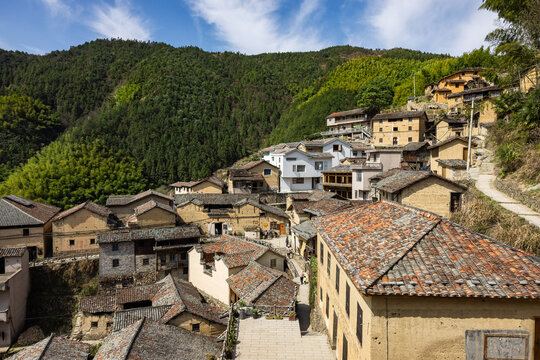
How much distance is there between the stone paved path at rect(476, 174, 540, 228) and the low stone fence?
0.67ft

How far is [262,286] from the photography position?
1955cm

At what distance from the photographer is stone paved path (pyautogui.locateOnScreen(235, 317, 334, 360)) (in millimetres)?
12055

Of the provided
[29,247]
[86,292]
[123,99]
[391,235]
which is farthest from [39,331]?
[123,99]

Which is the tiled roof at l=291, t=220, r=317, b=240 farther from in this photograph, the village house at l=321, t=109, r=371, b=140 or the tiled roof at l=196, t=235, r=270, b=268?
the village house at l=321, t=109, r=371, b=140

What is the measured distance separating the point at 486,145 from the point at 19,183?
205 ft

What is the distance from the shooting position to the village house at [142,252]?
31.0 meters

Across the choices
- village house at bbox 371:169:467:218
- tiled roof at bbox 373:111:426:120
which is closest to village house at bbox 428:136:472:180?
village house at bbox 371:169:467:218

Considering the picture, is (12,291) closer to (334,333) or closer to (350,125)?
(334,333)

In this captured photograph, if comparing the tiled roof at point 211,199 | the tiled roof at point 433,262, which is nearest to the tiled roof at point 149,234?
the tiled roof at point 211,199

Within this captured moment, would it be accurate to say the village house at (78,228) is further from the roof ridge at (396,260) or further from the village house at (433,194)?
the roof ridge at (396,260)

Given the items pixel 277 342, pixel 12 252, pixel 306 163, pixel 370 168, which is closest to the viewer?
pixel 277 342

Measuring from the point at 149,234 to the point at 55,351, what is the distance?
13617mm

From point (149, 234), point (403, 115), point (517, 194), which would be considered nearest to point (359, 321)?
point (517, 194)

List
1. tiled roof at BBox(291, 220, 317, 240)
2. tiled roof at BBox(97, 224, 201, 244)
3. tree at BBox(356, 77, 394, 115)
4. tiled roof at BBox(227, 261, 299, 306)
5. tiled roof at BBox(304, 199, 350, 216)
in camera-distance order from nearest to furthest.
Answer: tiled roof at BBox(227, 261, 299, 306)
tiled roof at BBox(291, 220, 317, 240)
tiled roof at BBox(304, 199, 350, 216)
tiled roof at BBox(97, 224, 201, 244)
tree at BBox(356, 77, 394, 115)
